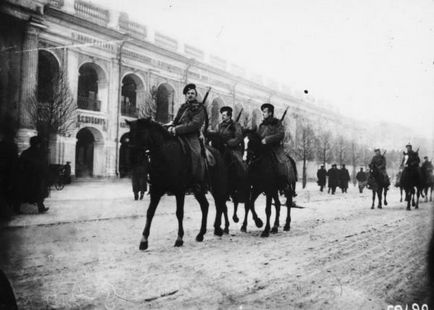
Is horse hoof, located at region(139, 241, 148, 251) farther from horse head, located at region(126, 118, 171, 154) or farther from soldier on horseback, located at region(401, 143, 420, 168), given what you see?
soldier on horseback, located at region(401, 143, 420, 168)

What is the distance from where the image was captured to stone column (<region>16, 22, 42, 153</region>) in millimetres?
2891

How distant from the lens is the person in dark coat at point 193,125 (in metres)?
4.87

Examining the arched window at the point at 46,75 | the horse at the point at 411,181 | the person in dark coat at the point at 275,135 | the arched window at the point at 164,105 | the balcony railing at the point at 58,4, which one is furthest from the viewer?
the arched window at the point at 164,105

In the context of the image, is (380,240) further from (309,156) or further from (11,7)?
(309,156)

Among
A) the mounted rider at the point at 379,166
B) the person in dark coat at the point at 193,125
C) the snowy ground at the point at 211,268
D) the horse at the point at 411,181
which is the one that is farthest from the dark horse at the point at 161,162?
the horse at the point at 411,181

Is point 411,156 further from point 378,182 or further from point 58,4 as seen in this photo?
point 58,4

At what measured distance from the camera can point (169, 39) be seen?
480 cm

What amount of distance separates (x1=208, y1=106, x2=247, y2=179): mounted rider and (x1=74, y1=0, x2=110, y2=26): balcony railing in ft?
9.21

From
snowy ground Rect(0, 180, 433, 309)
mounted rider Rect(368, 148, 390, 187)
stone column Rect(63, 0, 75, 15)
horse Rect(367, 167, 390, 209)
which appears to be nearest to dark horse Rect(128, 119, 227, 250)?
snowy ground Rect(0, 180, 433, 309)

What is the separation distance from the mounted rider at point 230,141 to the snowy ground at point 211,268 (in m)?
1.20

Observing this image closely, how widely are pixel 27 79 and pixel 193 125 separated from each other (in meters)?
2.37

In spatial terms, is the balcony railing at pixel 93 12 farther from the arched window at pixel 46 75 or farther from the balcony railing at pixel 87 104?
the balcony railing at pixel 87 104

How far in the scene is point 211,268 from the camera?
354 cm

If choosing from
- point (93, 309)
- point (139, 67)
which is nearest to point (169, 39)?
point (93, 309)
